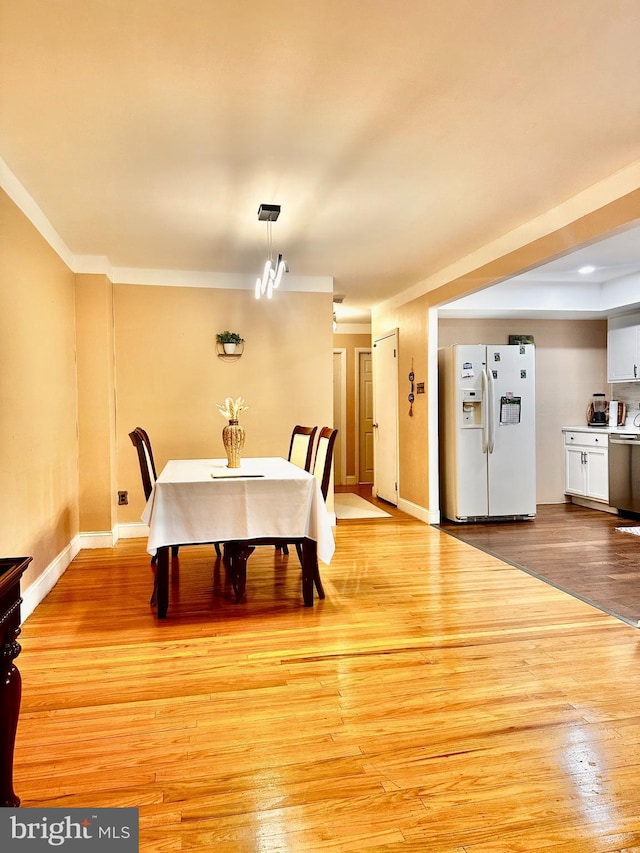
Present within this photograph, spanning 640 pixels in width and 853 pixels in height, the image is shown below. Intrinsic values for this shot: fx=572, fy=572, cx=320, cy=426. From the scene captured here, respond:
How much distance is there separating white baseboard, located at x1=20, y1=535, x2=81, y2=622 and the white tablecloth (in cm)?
77

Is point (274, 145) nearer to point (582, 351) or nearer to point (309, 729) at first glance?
point (309, 729)

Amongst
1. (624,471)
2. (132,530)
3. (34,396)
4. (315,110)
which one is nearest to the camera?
(315,110)

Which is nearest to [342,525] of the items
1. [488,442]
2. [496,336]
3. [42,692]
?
[488,442]

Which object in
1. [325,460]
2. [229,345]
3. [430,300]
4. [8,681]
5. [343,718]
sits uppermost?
[430,300]

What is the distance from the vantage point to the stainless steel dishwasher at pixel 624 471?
18.8ft

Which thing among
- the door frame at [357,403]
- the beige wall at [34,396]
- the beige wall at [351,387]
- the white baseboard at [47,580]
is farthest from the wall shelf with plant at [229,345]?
the door frame at [357,403]

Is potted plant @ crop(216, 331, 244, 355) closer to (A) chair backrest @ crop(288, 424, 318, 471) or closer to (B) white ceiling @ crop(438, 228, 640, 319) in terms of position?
(A) chair backrest @ crop(288, 424, 318, 471)

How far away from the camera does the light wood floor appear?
1573mm

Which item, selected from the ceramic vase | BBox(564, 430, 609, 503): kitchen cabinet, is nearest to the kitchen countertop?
BBox(564, 430, 609, 503): kitchen cabinet

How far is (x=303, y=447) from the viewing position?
4.43 m

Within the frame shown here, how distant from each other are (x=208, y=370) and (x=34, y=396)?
2.11 m

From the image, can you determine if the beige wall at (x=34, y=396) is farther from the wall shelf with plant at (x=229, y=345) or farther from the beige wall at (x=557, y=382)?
the beige wall at (x=557, y=382)
